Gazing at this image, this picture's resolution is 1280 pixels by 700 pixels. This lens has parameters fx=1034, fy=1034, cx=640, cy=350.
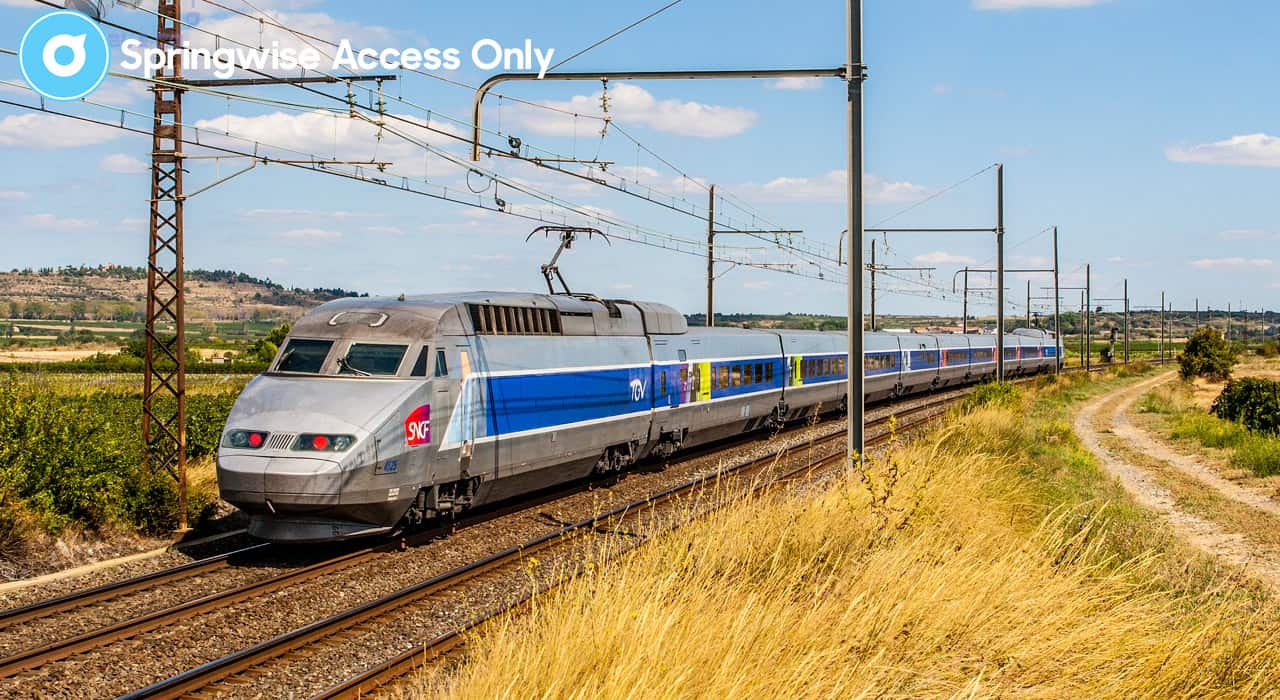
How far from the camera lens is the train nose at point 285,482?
1142 cm

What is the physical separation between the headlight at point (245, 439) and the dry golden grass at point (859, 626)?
5.19 m

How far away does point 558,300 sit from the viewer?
17.3 meters

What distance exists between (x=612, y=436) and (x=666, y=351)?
3.23m

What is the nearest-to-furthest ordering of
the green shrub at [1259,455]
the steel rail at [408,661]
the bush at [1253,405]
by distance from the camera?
the steel rail at [408,661], the green shrub at [1259,455], the bush at [1253,405]

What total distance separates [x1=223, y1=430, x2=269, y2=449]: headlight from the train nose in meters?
0.19

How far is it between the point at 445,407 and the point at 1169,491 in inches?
614

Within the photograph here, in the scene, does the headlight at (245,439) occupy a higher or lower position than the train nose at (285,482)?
higher

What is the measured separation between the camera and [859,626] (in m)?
6.21

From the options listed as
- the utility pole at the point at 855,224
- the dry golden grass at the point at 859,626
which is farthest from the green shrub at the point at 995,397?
the dry golden grass at the point at 859,626

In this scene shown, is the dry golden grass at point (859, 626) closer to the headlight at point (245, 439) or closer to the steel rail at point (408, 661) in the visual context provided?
the steel rail at point (408, 661)

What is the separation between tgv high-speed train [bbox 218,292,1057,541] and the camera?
1173cm

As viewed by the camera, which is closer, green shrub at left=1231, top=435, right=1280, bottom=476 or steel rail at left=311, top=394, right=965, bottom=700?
steel rail at left=311, top=394, right=965, bottom=700

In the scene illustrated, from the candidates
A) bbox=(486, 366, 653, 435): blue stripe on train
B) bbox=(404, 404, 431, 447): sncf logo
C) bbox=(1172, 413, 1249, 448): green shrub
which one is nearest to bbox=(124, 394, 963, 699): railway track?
bbox=(404, 404, 431, 447): sncf logo

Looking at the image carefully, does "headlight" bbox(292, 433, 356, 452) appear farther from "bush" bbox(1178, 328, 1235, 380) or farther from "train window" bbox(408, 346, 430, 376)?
"bush" bbox(1178, 328, 1235, 380)
